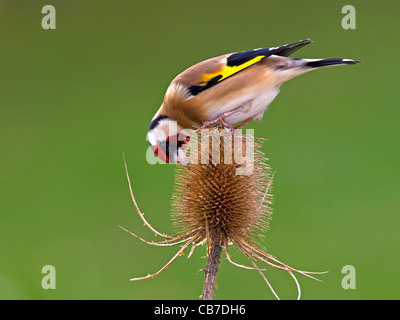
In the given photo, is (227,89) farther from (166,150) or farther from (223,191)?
(223,191)

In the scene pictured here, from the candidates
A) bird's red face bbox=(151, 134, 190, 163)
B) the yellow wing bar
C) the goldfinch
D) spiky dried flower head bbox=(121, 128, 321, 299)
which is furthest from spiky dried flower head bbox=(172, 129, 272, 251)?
the yellow wing bar

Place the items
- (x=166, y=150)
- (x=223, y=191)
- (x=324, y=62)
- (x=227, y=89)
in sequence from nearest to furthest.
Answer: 1. (x=223, y=191)
2. (x=166, y=150)
3. (x=324, y=62)
4. (x=227, y=89)

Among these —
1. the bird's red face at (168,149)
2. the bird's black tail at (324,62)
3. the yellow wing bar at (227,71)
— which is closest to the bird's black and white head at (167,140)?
the bird's red face at (168,149)

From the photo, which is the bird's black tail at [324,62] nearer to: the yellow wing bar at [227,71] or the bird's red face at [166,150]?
the yellow wing bar at [227,71]

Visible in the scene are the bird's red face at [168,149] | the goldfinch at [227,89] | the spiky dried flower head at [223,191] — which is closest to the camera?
the spiky dried flower head at [223,191]

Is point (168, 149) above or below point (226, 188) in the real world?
above

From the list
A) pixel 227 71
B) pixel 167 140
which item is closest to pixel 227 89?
pixel 227 71

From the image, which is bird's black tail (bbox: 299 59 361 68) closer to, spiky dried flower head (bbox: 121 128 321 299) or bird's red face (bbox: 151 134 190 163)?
spiky dried flower head (bbox: 121 128 321 299)

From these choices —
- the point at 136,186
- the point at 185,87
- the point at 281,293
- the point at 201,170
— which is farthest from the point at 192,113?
the point at 136,186
